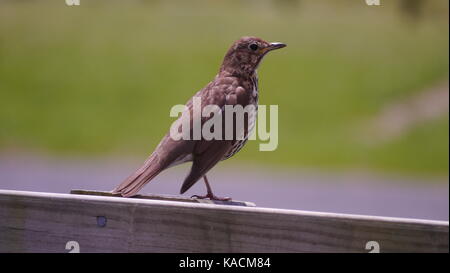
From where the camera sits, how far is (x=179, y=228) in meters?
2.80

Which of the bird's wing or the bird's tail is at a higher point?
the bird's wing

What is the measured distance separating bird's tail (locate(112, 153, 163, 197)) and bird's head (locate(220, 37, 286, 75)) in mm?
1157

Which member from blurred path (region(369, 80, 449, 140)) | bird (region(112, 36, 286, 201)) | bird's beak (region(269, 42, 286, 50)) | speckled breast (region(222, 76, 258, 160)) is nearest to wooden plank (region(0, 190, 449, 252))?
bird (region(112, 36, 286, 201))

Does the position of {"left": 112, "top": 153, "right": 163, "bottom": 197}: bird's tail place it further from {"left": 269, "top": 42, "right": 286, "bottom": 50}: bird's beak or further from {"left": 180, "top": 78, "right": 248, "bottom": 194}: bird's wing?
{"left": 269, "top": 42, "right": 286, "bottom": 50}: bird's beak

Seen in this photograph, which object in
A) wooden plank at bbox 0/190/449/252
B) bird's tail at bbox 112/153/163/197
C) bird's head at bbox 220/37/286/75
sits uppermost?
bird's head at bbox 220/37/286/75

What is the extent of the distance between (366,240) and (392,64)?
457 inches

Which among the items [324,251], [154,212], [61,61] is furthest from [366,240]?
[61,61]

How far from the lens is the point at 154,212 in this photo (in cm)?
282

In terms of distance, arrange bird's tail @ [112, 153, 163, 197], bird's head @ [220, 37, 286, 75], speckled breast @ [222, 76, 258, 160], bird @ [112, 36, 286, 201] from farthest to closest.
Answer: bird's head @ [220, 37, 286, 75], speckled breast @ [222, 76, 258, 160], bird @ [112, 36, 286, 201], bird's tail @ [112, 153, 163, 197]

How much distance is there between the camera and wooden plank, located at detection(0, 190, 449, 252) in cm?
268

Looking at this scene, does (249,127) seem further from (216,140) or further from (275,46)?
(275,46)
